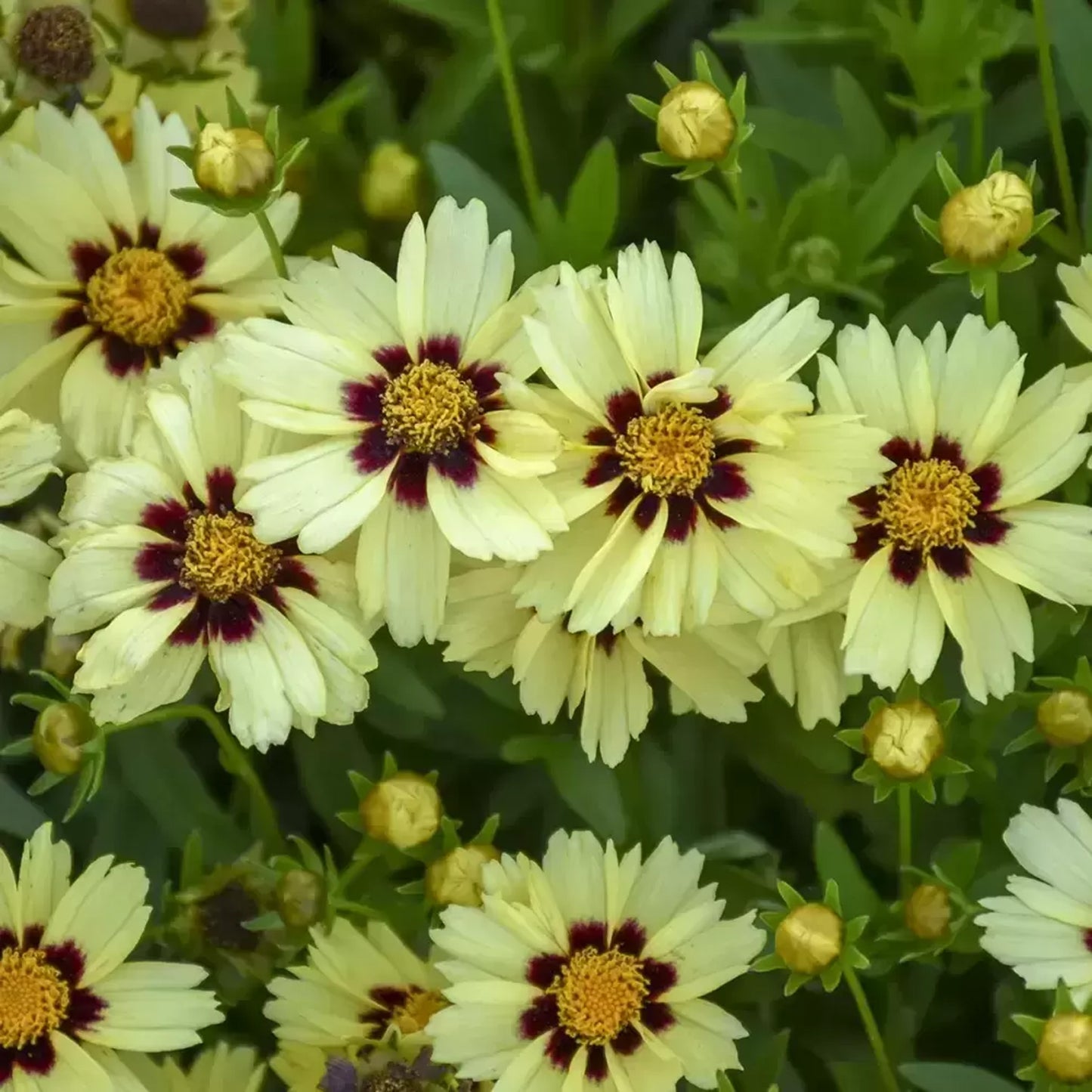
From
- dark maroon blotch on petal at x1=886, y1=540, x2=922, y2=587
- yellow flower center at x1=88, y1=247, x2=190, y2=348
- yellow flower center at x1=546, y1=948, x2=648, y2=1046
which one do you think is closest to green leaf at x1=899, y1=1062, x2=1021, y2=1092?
yellow flower center at x1=546, y1=948, x2=648, y2=1046

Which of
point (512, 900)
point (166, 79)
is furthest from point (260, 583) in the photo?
point (166, 79)

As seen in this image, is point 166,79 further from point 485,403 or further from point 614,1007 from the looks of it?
point 614,1007

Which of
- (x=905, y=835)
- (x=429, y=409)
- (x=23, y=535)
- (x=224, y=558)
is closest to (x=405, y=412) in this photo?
(x=429, y=409)

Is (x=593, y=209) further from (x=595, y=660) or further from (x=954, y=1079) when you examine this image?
(x=954, y=1079)

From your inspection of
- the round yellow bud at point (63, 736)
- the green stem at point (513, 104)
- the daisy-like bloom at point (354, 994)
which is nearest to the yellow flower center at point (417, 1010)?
the daisy-like bloom at point (354, 994)

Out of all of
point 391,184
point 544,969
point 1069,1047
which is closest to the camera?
point 1069,1047
